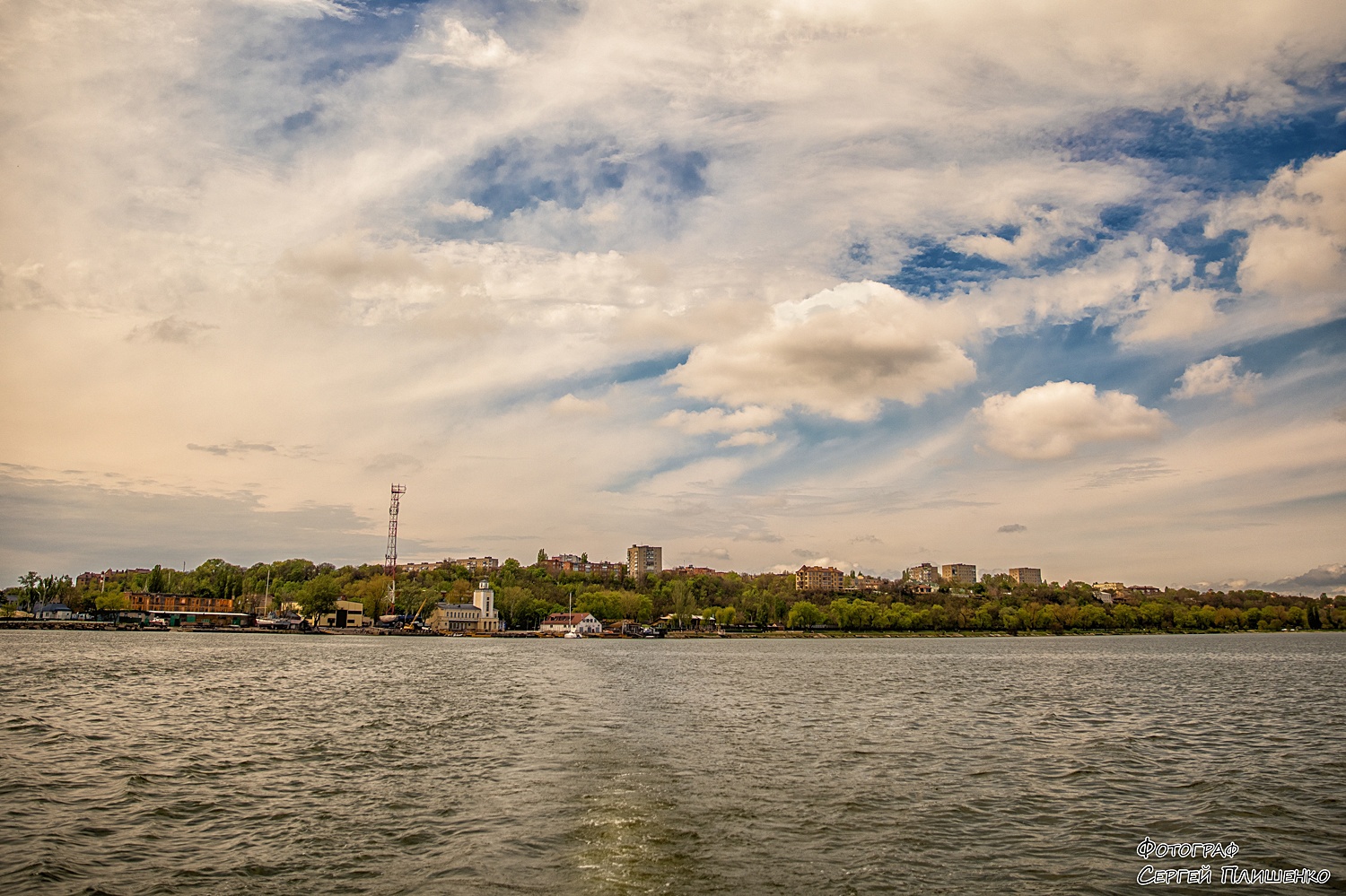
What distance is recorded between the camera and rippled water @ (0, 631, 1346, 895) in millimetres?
17047

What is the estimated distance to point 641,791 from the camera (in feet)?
80.3

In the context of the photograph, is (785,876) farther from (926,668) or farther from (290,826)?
(926,668)

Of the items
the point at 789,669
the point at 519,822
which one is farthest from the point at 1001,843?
the point at 789,669

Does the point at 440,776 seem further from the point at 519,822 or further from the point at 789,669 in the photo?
the point at 789,669

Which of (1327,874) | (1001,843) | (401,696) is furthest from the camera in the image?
(401,696)

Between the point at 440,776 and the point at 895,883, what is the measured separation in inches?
615

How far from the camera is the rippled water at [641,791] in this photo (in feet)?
55.9

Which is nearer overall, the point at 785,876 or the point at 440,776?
the point at 785,876

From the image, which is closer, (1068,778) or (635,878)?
(635,878)

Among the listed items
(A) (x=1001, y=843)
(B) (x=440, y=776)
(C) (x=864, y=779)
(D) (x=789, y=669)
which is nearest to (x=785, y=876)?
(A) (x=1001, y=843)

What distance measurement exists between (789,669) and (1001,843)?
242 feet

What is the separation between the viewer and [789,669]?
91.8 m

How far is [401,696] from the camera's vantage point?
177ft

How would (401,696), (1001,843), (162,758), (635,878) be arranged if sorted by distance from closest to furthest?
1. (635,878)
2. (1001,843)
3. (162,758)
4. (401,696)
